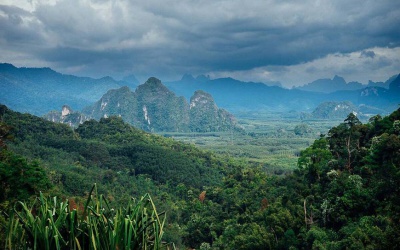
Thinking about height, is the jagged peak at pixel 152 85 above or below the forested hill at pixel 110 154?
above

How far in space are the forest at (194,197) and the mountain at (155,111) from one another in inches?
4280

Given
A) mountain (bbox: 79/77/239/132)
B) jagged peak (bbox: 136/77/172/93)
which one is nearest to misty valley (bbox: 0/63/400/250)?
mountain (bbox: 79/77/239/132)

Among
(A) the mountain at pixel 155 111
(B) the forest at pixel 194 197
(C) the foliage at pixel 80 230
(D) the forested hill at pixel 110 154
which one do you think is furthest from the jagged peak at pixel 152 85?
(C) the foliage at pixel 80 230

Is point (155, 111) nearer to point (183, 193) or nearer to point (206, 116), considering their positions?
point (206, 116)

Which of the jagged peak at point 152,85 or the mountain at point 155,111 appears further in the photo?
the jagged peak at point 152,85

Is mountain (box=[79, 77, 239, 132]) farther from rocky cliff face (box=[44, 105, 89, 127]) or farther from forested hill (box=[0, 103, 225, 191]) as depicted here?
forested hill (box=[0, 103, 225, 191])

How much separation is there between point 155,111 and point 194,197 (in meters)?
129

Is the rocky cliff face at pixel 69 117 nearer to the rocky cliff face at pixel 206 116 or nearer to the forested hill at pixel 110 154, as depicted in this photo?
the rocky cliff face at pixel 206 116

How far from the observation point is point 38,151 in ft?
152

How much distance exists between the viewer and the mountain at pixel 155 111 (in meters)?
164

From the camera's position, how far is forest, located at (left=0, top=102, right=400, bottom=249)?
201 inches

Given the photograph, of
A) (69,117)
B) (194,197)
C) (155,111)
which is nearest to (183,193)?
(194,197)

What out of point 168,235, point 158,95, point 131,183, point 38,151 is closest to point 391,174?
point 168,235

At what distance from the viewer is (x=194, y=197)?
41750 millimetres
